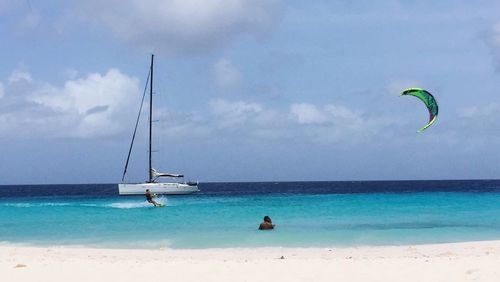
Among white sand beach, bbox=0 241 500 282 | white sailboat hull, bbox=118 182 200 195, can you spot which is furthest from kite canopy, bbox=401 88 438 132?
white sailboat hull, bbox=118 182 200 195

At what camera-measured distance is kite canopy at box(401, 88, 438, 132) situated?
17328 mm

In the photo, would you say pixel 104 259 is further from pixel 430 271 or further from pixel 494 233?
pixel 494 233

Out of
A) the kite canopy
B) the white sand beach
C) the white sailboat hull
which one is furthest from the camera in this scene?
the white sailboat hull

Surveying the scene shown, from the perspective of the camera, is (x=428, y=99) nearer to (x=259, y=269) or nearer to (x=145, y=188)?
(x=259, y=269)

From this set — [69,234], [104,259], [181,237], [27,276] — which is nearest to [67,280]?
[27,276]

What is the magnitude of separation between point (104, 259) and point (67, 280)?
3.43m

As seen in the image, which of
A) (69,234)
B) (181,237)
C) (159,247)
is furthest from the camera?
(69,234)

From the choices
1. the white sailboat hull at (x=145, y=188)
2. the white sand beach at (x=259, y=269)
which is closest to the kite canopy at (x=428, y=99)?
the white sand beach at (x=259, y=269)

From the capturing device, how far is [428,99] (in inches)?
697

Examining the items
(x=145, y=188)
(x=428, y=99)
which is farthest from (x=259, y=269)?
(x=145, y=188)

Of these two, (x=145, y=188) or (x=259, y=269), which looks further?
(x=145, y=188)

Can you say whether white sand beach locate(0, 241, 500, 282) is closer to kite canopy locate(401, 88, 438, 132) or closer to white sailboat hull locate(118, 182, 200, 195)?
kite canopy locate(401, 88, 438, 132)

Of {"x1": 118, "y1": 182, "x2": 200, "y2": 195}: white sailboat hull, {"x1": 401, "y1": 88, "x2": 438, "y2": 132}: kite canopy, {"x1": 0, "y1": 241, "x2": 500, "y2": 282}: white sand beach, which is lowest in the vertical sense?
{"x1": 0, "y1": 241, "x2": 500, "y2": 282}: white sand beach

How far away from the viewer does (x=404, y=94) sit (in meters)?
16.9
